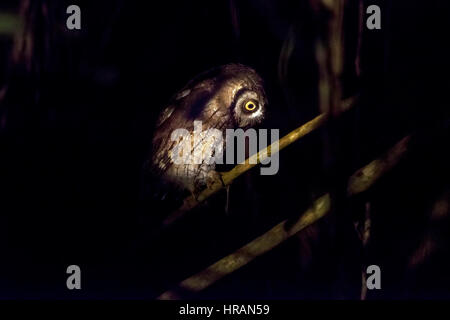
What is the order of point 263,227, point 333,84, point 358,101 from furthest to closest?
point 263,227, point 358,101, point 333,84

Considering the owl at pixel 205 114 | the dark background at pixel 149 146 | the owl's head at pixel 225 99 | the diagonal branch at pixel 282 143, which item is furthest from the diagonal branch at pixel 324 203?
the owl's head at pixel 225 99

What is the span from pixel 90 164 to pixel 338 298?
1.50 m

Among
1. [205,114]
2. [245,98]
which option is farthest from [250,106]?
[205,114]

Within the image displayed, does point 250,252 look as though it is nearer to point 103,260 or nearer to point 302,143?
point 103,260

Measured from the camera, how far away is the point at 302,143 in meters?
2.34

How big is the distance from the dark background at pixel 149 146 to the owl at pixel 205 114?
0.13 m

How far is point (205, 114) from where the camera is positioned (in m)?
2.18

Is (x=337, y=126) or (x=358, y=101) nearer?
(x=337, y=126)

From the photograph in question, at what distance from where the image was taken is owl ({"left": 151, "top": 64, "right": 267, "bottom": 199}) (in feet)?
7.09

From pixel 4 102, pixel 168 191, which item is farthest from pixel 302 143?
pixel 4 102

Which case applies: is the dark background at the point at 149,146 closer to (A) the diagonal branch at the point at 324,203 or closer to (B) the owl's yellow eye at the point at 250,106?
(A) the diagonal branch at the point at 324,203

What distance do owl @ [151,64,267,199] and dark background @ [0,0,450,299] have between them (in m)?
0.13

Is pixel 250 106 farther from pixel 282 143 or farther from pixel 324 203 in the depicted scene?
pixel 324 203

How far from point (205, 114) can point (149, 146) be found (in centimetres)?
32
